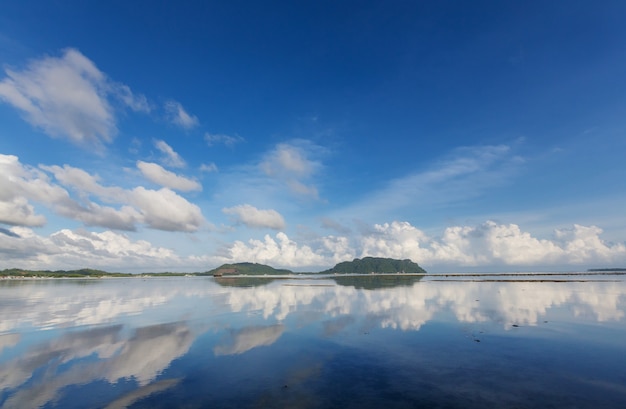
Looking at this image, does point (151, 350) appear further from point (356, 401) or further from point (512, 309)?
point (512, 309)

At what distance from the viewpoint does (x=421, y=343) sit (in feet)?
115

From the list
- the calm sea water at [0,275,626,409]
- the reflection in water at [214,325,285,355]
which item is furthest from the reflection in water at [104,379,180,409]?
the reflection in water at [214,325,285,355]

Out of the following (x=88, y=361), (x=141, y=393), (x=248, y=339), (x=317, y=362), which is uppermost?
(x=248, y=339)

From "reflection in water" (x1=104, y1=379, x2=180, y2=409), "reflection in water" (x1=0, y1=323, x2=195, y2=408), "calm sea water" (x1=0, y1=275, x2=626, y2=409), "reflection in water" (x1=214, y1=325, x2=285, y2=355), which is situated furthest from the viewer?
"reflection in water" (x1=214, y1=325, x2=285, y2=355)

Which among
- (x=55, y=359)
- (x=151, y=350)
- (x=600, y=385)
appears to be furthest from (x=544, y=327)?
(x=55, y=359)

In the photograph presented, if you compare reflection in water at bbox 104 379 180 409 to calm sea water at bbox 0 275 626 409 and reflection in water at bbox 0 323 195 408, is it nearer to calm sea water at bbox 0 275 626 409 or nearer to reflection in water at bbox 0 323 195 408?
calm sea water at bbox 0 275 626 409

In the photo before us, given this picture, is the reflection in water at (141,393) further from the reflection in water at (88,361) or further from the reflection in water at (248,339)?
the reflection in water at (248,339)

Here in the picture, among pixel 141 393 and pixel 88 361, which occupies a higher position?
pixel 88 361

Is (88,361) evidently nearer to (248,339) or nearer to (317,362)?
(248,339)

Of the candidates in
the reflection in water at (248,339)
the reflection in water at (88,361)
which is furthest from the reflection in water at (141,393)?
the reflection in water at (248,339)

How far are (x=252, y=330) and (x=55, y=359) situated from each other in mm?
20605

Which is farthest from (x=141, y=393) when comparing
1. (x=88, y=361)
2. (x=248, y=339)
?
(x=248, y=339)

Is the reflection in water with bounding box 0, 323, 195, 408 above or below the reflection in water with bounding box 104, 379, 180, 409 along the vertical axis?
above

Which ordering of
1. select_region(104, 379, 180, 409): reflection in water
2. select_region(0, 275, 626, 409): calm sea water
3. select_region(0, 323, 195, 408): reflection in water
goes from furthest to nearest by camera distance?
select_region(0, 323, 195, 408): reflection in water
select_region(0, 275, 626, 409): calm sea water
select_region(104, 379, 180, 409): reflection in water
